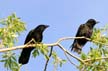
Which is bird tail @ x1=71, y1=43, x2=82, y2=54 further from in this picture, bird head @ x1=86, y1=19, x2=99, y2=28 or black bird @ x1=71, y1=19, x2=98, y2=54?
bird head @ x1=86, y1=19, x2=99, y2=28

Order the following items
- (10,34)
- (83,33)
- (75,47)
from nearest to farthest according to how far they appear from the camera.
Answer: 1. (10,34)
2. (75,47)
3. (83,33)

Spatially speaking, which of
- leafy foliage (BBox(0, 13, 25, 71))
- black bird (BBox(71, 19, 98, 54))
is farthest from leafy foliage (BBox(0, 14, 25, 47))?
black bird (BBox(71, 19, 98, 54))

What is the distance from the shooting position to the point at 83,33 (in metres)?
10.7

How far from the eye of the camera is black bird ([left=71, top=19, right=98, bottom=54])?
10102 mm

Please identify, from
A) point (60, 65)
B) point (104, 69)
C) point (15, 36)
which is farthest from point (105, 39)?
point (15, 36)

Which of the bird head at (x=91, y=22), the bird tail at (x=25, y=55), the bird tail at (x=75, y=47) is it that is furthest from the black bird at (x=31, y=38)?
the bird head at (x=91, y=22)

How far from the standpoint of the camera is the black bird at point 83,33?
10102 mm

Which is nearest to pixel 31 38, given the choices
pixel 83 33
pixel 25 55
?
pixel 25 55

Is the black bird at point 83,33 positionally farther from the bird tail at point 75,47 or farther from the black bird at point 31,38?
the black bird at point 31,38

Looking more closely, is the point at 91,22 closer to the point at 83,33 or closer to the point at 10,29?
the point at 83,33

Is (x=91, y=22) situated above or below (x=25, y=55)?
above

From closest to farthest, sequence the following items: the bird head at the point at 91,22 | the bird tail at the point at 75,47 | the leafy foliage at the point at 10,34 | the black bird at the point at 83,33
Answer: the leafy foliage at the point at 10,34
the bird tail at the point at 75,47
the black bird at the point at 83,33
the bird head at the point at 91,22

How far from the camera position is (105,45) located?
8391 mm

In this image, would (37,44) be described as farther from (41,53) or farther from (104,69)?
(104,69)
